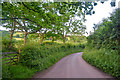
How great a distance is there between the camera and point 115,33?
8.65 m

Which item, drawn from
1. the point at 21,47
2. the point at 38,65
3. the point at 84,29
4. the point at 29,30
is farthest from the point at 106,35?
the point at 84,29

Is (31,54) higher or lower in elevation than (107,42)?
lower

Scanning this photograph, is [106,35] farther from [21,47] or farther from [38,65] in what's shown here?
[21,47]

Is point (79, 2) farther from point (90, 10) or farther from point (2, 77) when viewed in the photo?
point (2, 77)

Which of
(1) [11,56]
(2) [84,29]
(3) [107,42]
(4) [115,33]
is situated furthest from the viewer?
(2) [84,29]

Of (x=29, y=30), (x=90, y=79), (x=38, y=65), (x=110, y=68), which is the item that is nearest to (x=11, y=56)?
(x=38, y=65)

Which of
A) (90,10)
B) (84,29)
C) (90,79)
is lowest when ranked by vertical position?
(90,79)

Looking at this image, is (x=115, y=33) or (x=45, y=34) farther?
(x=45, y=34)

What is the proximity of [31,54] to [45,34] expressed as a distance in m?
13.0

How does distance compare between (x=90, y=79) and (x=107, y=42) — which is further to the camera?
(x=107, y=42)

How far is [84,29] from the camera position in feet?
104

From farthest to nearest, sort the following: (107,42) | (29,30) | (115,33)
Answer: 1. (29,30)
2. (107,42)
3. (115,33)

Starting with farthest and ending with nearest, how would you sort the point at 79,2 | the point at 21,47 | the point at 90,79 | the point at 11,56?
1. the point at 21,47
2. the point at 11,56
3. the point at 90,79
4. the point at 79,2

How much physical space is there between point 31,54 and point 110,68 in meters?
6.23
